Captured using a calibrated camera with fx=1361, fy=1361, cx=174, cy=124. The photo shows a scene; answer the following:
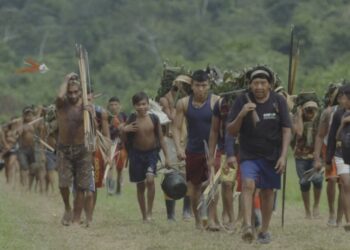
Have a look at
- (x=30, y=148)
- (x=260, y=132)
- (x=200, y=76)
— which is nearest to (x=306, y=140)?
(x=200, y=76)

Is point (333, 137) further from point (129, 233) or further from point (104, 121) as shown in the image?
point (104, 121)

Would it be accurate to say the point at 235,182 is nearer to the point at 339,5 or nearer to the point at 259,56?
the point at 259,56

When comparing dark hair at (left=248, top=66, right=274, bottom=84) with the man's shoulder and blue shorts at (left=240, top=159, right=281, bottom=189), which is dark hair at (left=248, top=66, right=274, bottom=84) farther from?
the man's shoulder

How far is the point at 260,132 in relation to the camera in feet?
47.1

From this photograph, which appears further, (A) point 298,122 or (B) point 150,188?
(A) point 298,122

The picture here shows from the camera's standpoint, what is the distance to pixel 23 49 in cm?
8575

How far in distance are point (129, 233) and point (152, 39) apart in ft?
221

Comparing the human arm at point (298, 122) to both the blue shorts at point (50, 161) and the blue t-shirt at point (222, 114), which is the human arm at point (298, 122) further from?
the blue shorts at point (50, 161)

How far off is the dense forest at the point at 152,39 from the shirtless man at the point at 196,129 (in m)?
34.7

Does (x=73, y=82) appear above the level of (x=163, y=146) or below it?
above

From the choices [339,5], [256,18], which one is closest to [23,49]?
[256,18]

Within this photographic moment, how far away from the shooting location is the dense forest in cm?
6331

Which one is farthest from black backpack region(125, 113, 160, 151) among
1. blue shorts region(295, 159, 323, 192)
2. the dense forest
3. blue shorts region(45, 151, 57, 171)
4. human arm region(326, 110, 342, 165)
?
the dense forest

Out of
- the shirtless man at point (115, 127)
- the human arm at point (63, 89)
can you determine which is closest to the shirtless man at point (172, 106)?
the human arm at point (63, 89)
